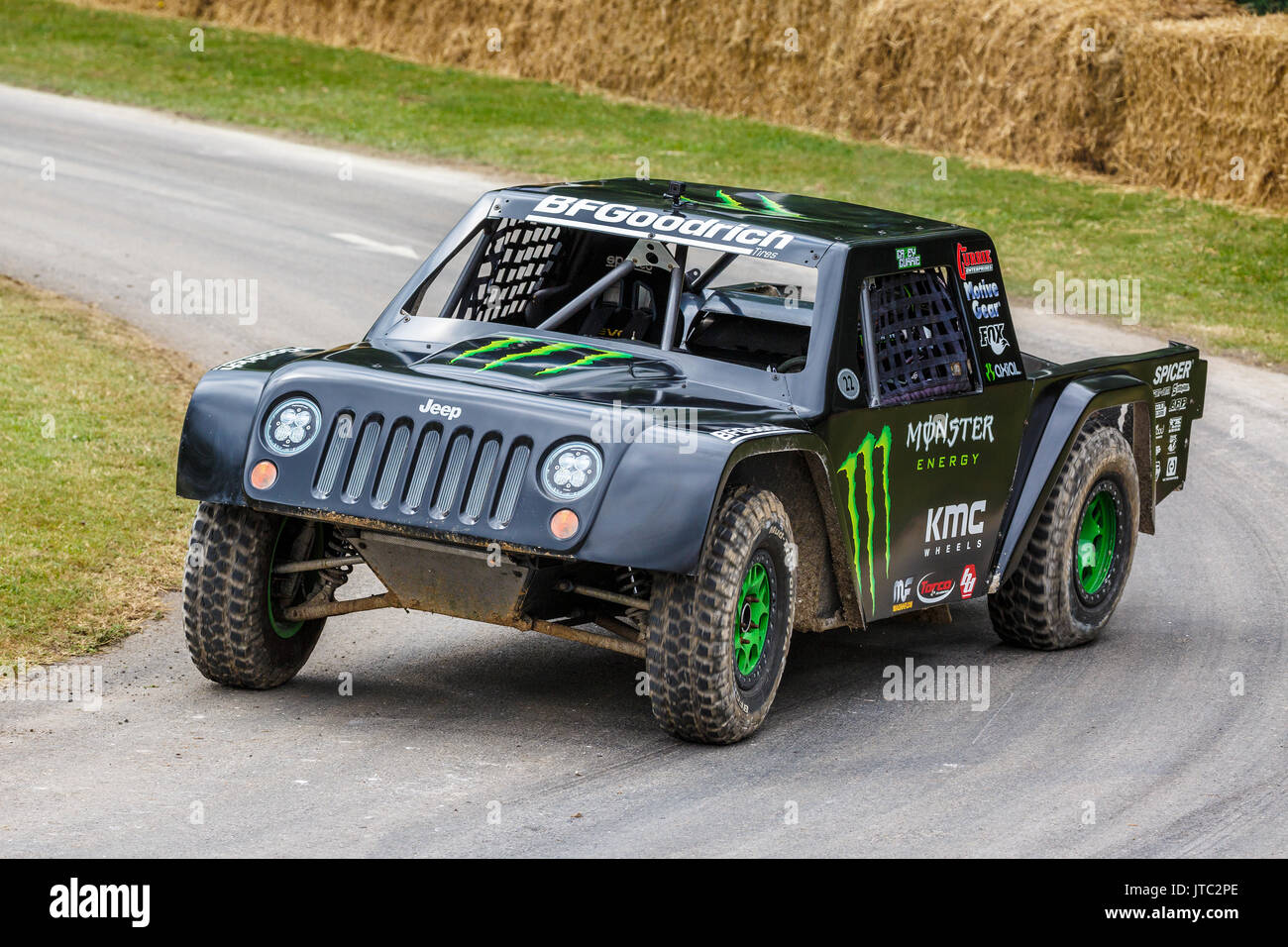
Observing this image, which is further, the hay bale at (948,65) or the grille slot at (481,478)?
the hay bale at (948,65)

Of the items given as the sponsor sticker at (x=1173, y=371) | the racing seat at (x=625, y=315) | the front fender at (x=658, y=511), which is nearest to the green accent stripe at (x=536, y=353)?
the racing seat at (x=625, y=315)

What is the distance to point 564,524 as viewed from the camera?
636 centimetres

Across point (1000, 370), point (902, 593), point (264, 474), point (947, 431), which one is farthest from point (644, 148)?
point (264, 474)

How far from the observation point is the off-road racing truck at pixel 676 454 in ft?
21.5

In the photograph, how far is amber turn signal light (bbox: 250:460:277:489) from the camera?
266 inches

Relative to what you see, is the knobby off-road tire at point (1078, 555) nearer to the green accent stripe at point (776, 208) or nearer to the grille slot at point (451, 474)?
the green accent stripe at point (776, 208)

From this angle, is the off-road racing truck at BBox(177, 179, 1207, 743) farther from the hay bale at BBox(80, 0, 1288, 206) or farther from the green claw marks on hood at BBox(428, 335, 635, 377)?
the hay bale at BBox(80, 0, 1288, 206)

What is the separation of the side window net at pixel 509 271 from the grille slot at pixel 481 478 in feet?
5.48

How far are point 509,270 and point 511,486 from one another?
2083 millimetres

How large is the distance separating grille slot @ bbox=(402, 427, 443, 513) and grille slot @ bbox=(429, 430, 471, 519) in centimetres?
5

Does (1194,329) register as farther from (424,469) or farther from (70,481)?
(424,469)
